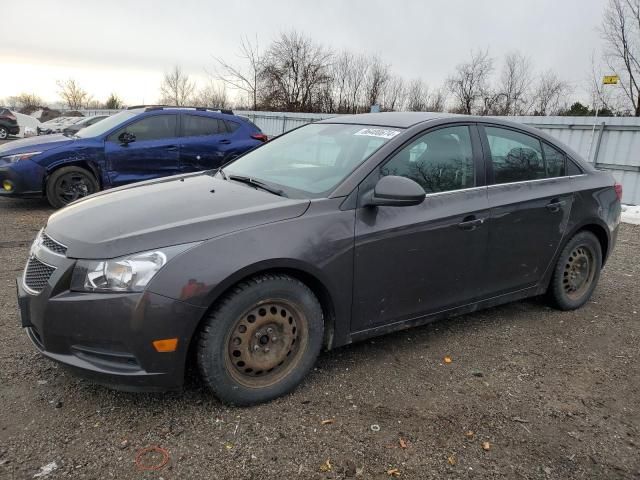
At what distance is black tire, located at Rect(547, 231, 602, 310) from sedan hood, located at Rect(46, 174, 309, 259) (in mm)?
2534

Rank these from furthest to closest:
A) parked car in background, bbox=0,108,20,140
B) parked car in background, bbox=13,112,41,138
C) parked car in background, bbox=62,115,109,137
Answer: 1. parked car in background, bbox=13,112,41,138
2. parked car in background, bbox=0,108,20,140
3. parked car in background, bbox=62,115,109,137

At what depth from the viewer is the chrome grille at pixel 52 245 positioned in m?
2.67

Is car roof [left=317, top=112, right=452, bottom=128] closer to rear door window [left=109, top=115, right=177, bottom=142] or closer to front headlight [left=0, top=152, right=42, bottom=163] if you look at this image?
rear door window [left=109, top=115, right=177, bottom=142]

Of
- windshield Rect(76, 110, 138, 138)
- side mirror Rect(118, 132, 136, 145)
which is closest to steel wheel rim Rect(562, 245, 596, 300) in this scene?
side mirror Rect(118, 132, 136, 145)

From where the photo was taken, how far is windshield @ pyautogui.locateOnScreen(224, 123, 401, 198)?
322cm

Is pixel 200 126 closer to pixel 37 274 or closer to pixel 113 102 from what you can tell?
pixel 37 274

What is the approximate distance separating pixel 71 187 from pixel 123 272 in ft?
20.1

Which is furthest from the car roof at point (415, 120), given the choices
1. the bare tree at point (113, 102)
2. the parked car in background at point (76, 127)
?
the bare tree at point (113, 102)

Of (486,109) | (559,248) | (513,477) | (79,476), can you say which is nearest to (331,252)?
(513,477)

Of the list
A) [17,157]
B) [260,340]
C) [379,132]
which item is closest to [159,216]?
[260,340]

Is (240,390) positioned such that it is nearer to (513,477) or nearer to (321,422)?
(321,422)

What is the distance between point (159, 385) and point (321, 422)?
2.81 ft

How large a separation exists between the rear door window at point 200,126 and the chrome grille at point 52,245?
5.94 metres

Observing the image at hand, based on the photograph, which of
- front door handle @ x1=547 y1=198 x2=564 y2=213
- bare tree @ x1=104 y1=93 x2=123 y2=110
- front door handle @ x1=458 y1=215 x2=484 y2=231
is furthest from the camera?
bare tree @ x1=104 y1=93 x2=123 y2=110
